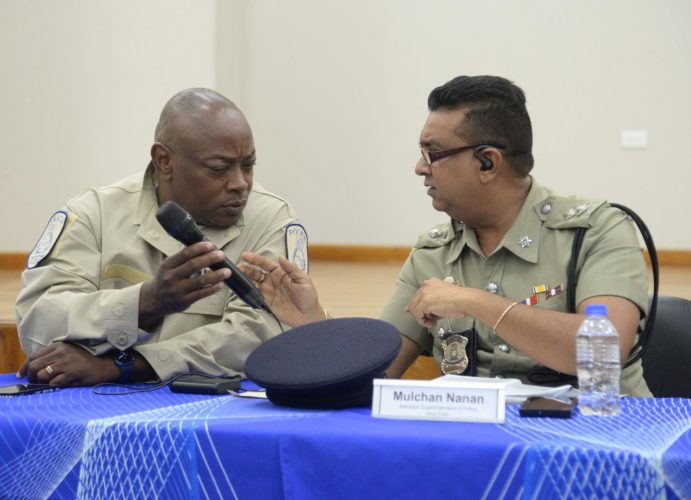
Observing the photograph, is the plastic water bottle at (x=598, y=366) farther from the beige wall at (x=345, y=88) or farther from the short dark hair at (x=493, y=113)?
the beige wall at (x=345, y=88)

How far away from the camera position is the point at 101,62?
680 cm

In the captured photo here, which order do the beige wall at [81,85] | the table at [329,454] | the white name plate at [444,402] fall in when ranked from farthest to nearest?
the beige wall at [81,85], the white name plate at [444,402], the table at [329,454]

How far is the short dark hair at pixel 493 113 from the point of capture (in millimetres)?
2324

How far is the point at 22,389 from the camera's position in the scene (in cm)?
196

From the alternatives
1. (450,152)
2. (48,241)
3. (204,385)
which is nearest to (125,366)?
(204,385)

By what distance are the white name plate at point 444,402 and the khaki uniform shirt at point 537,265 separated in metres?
0.74

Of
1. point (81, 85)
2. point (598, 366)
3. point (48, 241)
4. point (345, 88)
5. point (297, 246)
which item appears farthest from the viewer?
point (345, 88)

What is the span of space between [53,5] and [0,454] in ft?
19.4

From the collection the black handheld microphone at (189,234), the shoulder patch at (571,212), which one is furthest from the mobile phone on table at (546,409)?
the shoulder patch at (571,212)

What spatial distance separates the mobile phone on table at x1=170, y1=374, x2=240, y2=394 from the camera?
1860 mm

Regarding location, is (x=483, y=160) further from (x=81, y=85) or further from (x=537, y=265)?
(x=81, y=85)

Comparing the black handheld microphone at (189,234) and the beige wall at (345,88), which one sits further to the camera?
the beige wall at (345,88)

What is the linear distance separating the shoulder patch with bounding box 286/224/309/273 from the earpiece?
556mm

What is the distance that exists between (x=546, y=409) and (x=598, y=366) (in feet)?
0.57
